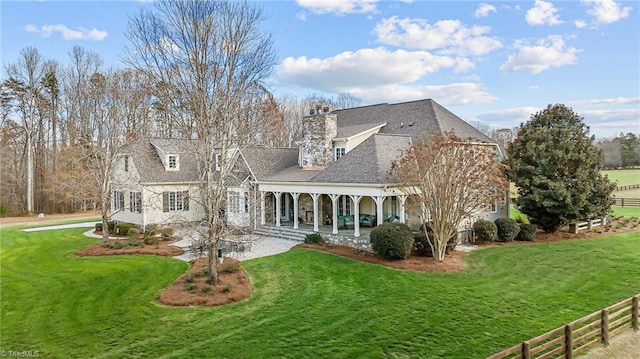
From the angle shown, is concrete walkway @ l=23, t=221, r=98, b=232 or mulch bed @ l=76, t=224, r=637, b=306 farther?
concrete walkway @ l=23, t=221, r=98, b=232

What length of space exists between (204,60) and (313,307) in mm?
8212

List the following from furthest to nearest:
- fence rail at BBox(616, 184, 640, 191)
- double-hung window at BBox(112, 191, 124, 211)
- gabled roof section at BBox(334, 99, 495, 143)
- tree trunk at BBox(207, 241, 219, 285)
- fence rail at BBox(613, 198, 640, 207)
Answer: fence rail at BBox(616, 184, 640, 191), fence rail at BBox(613, 198, 640, 207), double-hung window at BBox(112, 191, 124, 211), gabled roof section at BBox(334, 99, 495, 143), tree trunk at BBox(207, 241, 219, 285)

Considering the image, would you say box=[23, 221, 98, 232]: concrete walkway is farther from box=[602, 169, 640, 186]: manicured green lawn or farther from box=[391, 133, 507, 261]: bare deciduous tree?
box=[602, 169, 640, 186]: manicured green lawn

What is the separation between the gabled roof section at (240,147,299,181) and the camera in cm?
2498

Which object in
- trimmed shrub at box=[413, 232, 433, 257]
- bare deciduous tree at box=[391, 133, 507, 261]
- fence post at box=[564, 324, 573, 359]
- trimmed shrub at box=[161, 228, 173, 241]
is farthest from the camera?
trimmed shrub at box=[161, 228, 173, 241]

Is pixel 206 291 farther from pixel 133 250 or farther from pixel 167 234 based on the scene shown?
pixel 167 234

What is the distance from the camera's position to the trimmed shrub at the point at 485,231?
19.4 m

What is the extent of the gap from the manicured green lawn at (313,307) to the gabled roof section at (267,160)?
29.7 ft

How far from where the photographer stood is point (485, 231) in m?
19.4

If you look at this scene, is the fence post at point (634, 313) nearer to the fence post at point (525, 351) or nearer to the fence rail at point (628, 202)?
the fence post at point (525, 351)

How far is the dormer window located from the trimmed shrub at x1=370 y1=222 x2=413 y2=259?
694 inches

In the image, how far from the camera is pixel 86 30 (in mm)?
17578

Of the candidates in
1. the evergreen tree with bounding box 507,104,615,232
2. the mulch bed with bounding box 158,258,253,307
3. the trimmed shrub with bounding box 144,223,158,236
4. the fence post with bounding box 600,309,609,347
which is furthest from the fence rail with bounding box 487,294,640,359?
the trimmed shrub with bounding box 144,223,158,236

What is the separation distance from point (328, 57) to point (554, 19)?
646 inches
